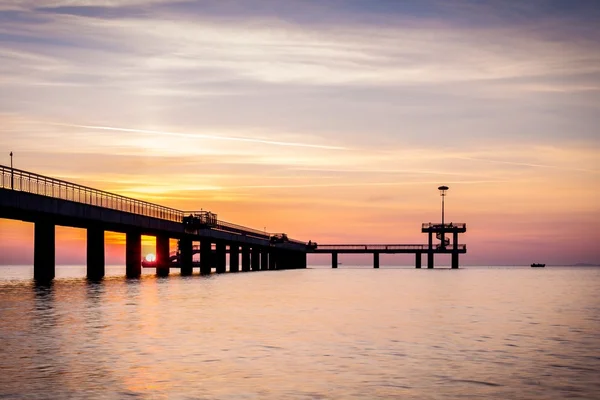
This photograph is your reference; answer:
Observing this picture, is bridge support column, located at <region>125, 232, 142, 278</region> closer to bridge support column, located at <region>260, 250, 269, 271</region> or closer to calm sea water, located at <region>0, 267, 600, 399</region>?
calm sea water, located at <region>0, 267, 600, 399</region>

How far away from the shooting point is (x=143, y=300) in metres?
49.9

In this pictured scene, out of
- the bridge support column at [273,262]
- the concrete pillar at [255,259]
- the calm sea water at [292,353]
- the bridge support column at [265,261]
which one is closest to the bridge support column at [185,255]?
the concrete pillar at [255,259]

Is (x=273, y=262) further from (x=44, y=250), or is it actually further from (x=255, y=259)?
(x=44, y=250)

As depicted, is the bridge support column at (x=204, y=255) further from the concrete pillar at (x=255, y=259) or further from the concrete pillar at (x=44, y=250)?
the concrete pillar at (x=44, y=250)

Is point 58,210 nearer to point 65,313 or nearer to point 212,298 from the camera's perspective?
point 212,298

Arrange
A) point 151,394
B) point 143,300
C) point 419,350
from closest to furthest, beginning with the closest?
point 151,394, point 419,350, point 143,300

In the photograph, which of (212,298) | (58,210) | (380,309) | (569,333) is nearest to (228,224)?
(58,210)

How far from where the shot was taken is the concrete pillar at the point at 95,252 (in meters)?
87.9

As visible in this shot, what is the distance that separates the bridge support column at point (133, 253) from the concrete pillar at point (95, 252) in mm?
8142

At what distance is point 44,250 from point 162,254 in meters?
38.7

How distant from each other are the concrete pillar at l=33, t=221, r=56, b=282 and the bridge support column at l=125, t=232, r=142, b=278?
2065cm

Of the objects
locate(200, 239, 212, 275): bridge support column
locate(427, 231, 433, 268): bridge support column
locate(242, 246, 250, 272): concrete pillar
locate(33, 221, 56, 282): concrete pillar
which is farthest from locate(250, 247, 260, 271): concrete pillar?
locate(33, 221, 56, 282): concrete pillar

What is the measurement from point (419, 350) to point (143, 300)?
28.4 m

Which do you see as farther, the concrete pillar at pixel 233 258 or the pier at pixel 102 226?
the concrete pillar at pixel 233 258
